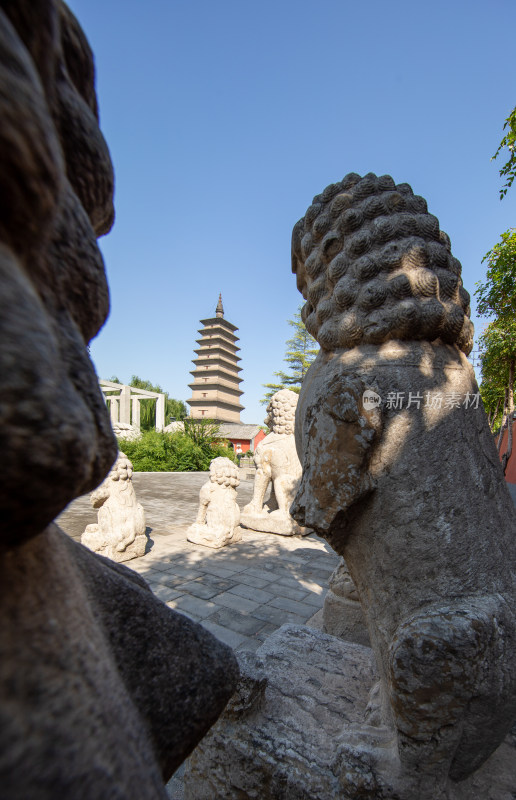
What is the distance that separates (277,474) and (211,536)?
1.55 meters

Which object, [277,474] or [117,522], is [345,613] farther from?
[277,474]

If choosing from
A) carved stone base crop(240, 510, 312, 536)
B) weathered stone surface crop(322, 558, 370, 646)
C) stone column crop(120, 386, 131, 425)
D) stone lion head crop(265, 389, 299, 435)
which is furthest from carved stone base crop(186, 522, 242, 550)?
stone column crop(120, 386, 131, 425)

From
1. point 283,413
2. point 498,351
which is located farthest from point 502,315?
point 283,413

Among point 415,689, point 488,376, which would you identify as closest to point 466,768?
point 415,689

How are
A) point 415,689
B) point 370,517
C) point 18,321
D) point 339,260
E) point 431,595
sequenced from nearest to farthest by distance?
point 18,321 → point 415,689 → point 431,595 → point 370,517 → point 339,260

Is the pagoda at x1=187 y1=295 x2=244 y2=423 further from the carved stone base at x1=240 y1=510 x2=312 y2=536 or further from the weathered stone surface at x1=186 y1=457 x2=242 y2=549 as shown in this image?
the weathered stone surface at x1=186 y1=457 x2=242 y2=549

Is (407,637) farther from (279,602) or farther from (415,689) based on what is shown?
(279,602)

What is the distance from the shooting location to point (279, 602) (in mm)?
3789

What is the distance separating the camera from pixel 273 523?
6211mm

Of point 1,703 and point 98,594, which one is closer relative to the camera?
point 1,703

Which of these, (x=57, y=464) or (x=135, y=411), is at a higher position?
(x=135, y=411)

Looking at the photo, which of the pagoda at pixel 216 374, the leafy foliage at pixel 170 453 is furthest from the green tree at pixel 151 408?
the leafy foliage at pixel 170 453

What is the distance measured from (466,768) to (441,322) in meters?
1.40

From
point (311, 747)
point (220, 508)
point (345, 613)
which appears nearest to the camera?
point (311, 747)
